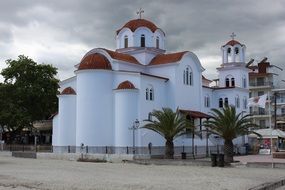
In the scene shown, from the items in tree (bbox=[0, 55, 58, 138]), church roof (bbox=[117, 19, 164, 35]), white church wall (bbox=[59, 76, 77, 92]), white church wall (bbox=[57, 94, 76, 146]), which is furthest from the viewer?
tree (bbox=[0, 55, 58, 138])

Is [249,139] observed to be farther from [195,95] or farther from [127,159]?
[127,159]

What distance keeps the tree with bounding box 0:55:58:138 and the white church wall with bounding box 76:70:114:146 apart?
47.3 feet

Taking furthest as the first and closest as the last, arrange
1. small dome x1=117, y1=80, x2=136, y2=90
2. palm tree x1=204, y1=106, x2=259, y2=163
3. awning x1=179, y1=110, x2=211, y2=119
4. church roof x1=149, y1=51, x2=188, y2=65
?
church roof x1=149, y1=51, x2=188, y2=65, awning x1=179, y1=110, x2=211, y2=119, small dome x1=117, y1=80, x2=136, y2=90, palm tree x1=204, y1=106, x2=259, y2=163

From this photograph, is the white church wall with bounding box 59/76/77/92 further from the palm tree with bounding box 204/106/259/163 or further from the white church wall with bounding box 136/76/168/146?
the palm tree with bounding box 204/106/259/163

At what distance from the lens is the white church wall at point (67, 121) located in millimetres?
46875

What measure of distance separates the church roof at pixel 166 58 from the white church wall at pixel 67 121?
10.0 metres

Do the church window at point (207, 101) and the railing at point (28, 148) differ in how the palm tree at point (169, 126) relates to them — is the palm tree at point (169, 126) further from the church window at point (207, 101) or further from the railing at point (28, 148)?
the church window at point (207, 101)

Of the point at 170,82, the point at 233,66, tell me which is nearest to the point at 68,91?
the point at 170,82

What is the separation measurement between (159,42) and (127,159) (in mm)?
20503

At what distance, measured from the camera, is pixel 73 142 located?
154 feet

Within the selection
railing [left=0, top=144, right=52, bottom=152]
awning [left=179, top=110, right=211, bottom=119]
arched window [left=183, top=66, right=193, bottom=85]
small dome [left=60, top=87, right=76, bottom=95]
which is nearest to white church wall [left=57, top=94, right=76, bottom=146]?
small dome [left=60, top=87, right=76, bottom=95]

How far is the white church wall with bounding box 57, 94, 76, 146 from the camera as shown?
46875mm

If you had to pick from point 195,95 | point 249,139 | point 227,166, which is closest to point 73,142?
point 195,95

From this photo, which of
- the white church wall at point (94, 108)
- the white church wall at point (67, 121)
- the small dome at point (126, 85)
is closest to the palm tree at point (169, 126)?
the small dome at point (126, 85)
